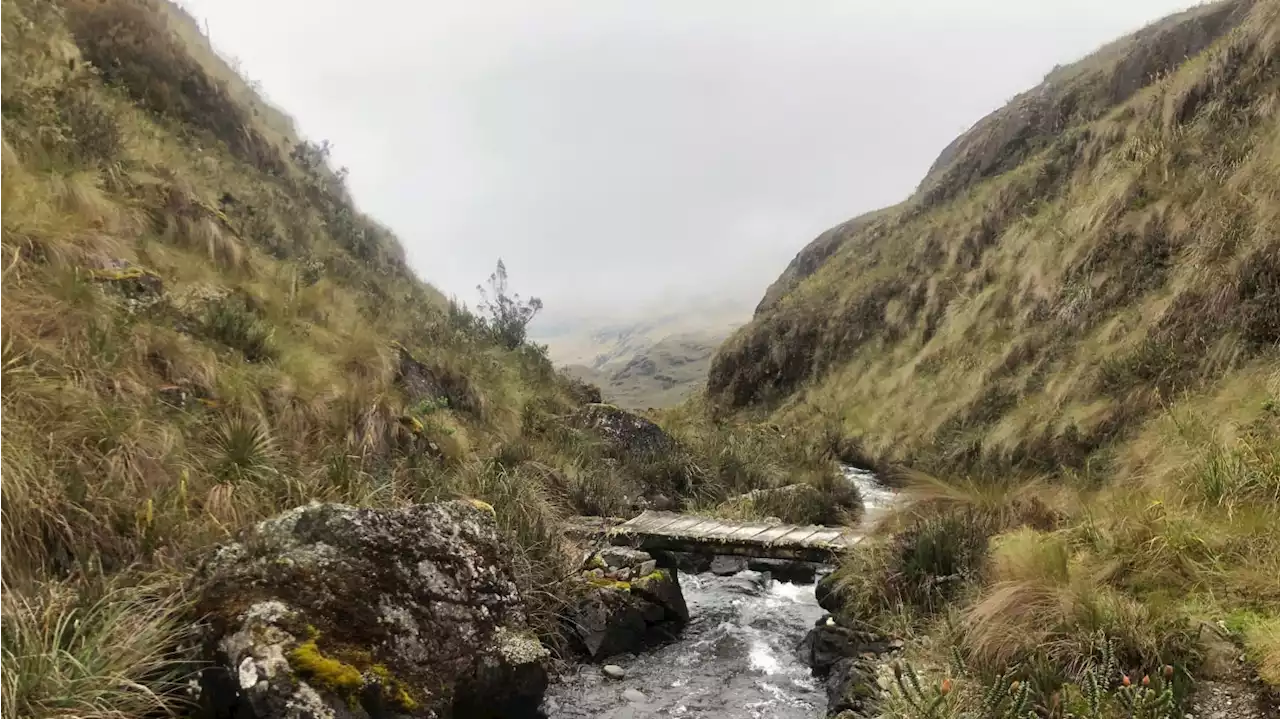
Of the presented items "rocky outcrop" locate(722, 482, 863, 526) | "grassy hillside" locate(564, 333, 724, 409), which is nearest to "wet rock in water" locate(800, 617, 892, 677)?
"rocky outcrop" locate(722, 482, 863, 526)

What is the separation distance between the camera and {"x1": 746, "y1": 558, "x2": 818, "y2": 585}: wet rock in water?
8.10 m

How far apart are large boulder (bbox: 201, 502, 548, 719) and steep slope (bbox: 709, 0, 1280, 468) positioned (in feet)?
24.1

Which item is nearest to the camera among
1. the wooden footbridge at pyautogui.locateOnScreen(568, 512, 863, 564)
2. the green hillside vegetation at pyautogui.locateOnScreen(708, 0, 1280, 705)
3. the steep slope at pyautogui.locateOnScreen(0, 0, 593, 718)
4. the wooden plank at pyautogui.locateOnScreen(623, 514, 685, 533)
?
the steep slope at pyautogui.locateOnScreen(0, 0, 593, 718)

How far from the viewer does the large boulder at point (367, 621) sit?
333cm

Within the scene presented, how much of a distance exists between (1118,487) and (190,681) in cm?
643

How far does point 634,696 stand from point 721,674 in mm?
837

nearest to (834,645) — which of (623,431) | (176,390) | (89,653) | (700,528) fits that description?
(700,528)

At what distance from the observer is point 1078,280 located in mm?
12539

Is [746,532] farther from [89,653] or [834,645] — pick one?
[89,653]

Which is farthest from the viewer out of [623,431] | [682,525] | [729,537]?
[623,431]

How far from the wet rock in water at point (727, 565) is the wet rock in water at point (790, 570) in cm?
28

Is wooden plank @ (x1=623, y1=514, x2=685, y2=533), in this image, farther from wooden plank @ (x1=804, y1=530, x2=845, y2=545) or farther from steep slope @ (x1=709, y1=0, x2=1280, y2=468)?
steep slope @ (x1=709, y1=0, x2=1280, y2=468)

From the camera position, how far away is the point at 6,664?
2.79 m

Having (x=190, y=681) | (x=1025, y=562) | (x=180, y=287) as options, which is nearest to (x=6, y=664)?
(x=190, y=681)
